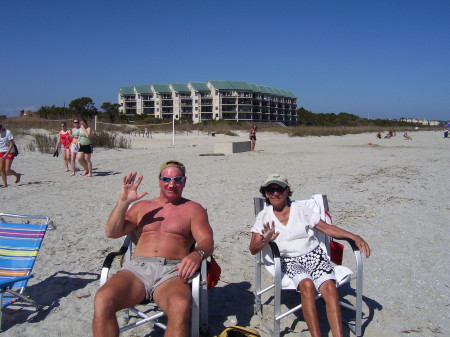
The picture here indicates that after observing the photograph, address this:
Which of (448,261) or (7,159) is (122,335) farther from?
(7,159)

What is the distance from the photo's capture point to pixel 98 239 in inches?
207

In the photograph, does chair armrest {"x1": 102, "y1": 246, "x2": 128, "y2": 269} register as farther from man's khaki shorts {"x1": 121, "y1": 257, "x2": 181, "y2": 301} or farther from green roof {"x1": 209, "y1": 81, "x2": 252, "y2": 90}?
green roof {"x1": 209, "y1": 81, "x2": 252, "y2": 90}

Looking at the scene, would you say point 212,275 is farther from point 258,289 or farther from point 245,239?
point 245,239

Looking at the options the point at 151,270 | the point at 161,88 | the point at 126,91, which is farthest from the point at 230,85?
the point at 151,270

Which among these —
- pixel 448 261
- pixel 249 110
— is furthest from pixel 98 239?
pixel 249 110

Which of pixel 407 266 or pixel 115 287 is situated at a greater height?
pixel 115 287

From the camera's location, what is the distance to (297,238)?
11.0 feet

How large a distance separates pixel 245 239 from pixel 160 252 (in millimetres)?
2436

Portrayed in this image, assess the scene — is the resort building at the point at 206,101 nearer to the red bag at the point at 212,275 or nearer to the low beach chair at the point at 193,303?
the low beach chair at the point at 193,303

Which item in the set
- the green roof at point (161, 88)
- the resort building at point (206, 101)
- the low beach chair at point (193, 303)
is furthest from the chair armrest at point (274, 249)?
the green roof at point (161, 88)

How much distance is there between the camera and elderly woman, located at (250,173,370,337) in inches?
118

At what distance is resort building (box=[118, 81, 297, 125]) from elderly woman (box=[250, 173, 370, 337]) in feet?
274

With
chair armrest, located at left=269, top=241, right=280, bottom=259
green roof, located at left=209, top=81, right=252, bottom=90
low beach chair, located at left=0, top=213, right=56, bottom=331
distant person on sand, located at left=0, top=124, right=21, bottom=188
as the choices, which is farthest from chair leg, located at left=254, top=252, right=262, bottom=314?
green roof, located at left=209, top=81, right=252, bottom=90

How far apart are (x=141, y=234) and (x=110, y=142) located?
17.5 meters
